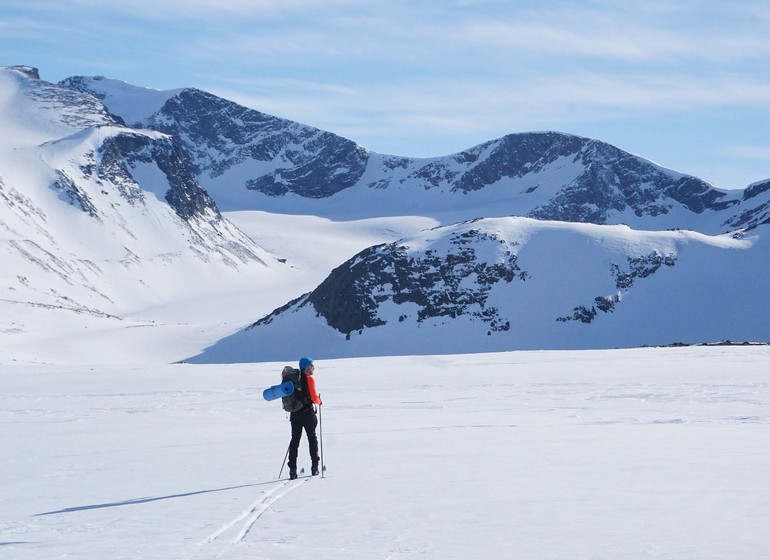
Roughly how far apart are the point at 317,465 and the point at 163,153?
554 ft

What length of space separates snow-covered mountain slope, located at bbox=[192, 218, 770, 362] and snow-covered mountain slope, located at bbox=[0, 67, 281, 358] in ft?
92.4

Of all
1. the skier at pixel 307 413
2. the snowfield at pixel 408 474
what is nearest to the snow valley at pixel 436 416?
the snowfield at pixel 408 474

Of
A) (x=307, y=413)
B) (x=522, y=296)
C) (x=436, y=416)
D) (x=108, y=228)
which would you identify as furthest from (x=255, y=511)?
(x=108, y=228)

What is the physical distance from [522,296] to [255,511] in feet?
231

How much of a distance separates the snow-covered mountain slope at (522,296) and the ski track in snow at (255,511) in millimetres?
59892

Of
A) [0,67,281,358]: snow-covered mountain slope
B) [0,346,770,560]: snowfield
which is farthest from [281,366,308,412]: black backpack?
[0,67,281,358]: snow-covered mountain slope

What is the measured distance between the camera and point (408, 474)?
1344 centimetres

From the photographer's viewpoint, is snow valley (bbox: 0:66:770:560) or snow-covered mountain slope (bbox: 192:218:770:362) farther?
snow-covered mountain slope (bbox: 192:218:770:362)

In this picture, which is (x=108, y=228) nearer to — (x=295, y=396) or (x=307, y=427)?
(x=295, y=396)

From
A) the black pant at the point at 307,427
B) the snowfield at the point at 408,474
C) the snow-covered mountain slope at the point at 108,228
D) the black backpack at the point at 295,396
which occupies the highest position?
the snow-covered mountain slope at the point at 108,228

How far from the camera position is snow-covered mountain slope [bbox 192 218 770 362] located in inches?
2968

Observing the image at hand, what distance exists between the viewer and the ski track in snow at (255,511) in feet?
32.7

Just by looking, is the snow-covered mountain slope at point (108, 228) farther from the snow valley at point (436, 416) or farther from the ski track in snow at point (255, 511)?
the ski track in snow at point (255, 511)

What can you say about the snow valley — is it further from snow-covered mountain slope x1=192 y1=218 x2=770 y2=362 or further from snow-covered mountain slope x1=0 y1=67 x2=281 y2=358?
snow-covered mountain slope x1=0 y1=67 x2=281 y2=358
